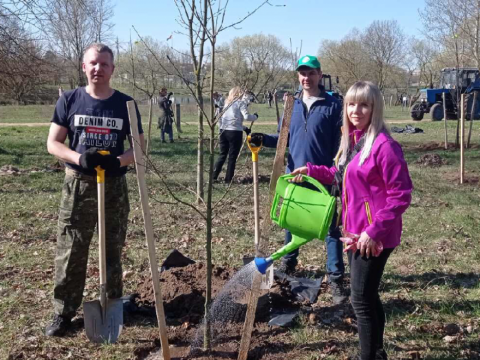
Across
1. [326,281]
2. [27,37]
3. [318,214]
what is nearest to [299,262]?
[326,281]

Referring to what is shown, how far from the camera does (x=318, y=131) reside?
4207 millimetres

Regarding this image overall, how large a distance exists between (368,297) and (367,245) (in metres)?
0.36

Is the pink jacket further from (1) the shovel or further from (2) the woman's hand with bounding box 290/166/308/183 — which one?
(1) the shovel

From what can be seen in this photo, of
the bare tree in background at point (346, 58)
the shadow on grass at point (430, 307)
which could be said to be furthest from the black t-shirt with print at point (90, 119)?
the bare tree in background at point (346, 58)

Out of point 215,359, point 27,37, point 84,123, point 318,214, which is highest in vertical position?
point 27,37

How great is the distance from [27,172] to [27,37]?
3690mm

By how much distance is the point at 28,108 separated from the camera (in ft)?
103

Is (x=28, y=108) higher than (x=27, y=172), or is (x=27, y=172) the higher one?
(x=28, y=108)

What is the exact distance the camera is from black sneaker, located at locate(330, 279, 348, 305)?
4188 millimetres

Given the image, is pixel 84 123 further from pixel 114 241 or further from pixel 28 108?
pixel 28 108

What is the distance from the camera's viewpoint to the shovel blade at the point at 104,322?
347 cm

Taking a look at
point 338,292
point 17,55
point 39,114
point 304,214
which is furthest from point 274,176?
point 39,114

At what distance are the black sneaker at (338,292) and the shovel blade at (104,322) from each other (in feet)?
5.72

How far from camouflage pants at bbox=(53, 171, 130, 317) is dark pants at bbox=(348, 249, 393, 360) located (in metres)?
1.72
